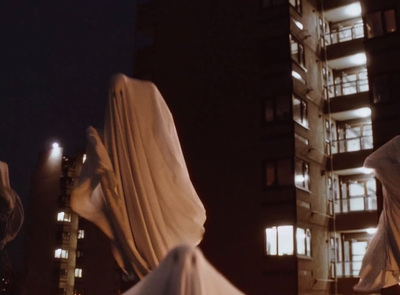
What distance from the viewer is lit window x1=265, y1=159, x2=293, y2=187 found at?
76.9 feet

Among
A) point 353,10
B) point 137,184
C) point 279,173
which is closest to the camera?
point 137,184

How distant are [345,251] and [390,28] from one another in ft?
33.3

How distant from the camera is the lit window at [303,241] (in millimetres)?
22594

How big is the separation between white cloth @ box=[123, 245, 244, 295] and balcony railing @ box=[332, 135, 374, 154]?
23686 millimetres

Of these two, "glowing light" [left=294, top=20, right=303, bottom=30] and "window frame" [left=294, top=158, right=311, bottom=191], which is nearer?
"window frame" [left=294, top=158, right=311, bottom=191]

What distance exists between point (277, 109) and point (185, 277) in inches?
876

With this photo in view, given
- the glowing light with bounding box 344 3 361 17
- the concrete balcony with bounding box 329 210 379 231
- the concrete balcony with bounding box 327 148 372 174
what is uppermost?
the glowing light with bounding box 344 3 361 17

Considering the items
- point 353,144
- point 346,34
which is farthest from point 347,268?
point 346,34

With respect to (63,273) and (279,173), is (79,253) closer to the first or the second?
(63,273)

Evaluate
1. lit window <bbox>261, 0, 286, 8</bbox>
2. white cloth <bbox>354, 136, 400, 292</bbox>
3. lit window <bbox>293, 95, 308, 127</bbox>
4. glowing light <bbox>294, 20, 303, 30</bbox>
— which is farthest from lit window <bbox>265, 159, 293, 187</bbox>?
white cloth <bbox>354, 136, 400, 292</bbox>

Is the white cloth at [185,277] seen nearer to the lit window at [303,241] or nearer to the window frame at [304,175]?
the lit window at [303,241]

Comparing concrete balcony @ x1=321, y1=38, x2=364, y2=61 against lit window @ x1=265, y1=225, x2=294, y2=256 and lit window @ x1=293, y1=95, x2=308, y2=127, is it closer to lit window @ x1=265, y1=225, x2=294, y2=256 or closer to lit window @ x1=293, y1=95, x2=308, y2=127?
lit window @ x1=293, y1=95, x2=308, y2=127

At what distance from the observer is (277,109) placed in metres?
24.7

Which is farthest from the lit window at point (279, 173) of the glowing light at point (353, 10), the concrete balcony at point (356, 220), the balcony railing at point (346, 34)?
the glowing light at point (353, 10)
